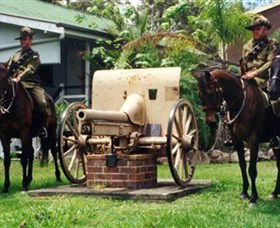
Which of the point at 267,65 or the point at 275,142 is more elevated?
the point at 267,65

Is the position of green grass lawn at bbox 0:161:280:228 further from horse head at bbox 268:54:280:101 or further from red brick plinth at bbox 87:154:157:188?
horse head at bbox 268:54:280:101

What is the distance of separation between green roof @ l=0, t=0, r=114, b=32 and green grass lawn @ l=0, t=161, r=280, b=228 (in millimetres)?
11106

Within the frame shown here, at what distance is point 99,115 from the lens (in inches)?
368

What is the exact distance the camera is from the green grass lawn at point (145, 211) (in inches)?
286

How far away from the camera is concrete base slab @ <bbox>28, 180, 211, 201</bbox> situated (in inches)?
369

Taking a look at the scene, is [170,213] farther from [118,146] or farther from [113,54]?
[113,54]

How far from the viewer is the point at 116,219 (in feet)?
25.3

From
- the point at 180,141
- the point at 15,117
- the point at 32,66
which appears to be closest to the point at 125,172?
the point at 180,141

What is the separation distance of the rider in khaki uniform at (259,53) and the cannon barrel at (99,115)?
6.68 feet

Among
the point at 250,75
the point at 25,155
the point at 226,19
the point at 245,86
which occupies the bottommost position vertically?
the point at 25,155

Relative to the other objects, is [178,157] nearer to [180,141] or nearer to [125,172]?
[180,141]

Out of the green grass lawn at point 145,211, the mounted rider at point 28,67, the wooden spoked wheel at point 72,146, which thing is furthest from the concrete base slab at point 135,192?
the mounted rider at point 28,67

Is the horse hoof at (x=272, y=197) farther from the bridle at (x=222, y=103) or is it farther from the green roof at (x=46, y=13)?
the green roof at (x=46, y=13)

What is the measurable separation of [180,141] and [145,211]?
7.61 ft
